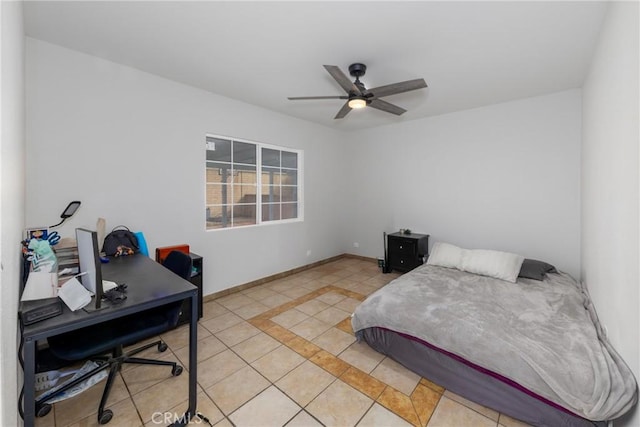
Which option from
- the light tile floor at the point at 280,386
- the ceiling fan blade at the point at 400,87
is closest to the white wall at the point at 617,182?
the light tile floor at the point at 280,386

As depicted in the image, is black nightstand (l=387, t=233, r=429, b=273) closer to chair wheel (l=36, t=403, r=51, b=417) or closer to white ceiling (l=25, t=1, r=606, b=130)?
white ceiling (l=25, t=1, r=606, b=130)

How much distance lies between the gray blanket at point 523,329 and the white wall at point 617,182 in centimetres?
12

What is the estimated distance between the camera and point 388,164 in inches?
196

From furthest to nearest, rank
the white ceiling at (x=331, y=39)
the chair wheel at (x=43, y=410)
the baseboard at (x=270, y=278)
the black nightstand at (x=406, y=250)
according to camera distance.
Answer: the black nightstand at (x=406, y=250), the baseboard at (x=270, y=278), the white ceiling at (x=331, y=39), the chair wheel at (x=43, y=410)

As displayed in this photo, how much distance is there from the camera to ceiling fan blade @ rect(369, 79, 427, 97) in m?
2.34

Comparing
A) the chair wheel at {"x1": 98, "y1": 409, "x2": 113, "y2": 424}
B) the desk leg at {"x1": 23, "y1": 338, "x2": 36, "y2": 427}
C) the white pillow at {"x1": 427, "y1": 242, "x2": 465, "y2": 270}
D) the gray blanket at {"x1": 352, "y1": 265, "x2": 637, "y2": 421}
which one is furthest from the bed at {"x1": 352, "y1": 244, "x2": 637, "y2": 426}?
the desk leg at {"x1": 23, "y1": 338, "x2": 36, "y2": 427}

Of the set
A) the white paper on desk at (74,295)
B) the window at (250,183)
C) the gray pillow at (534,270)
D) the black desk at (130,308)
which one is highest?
the window at (250,183)

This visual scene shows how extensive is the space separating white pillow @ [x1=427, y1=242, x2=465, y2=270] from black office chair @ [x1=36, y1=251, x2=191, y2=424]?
9.81ft

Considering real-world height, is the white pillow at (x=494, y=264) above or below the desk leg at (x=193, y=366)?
above

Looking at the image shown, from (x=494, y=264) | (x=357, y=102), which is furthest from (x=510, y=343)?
(x=357, y=102)

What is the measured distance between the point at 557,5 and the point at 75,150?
13.3 ft

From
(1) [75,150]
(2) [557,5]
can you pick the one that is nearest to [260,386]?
(1) [75,150]

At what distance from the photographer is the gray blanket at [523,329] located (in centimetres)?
146

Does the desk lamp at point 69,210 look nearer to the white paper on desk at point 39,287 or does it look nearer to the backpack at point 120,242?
the backpack at point 120,242
